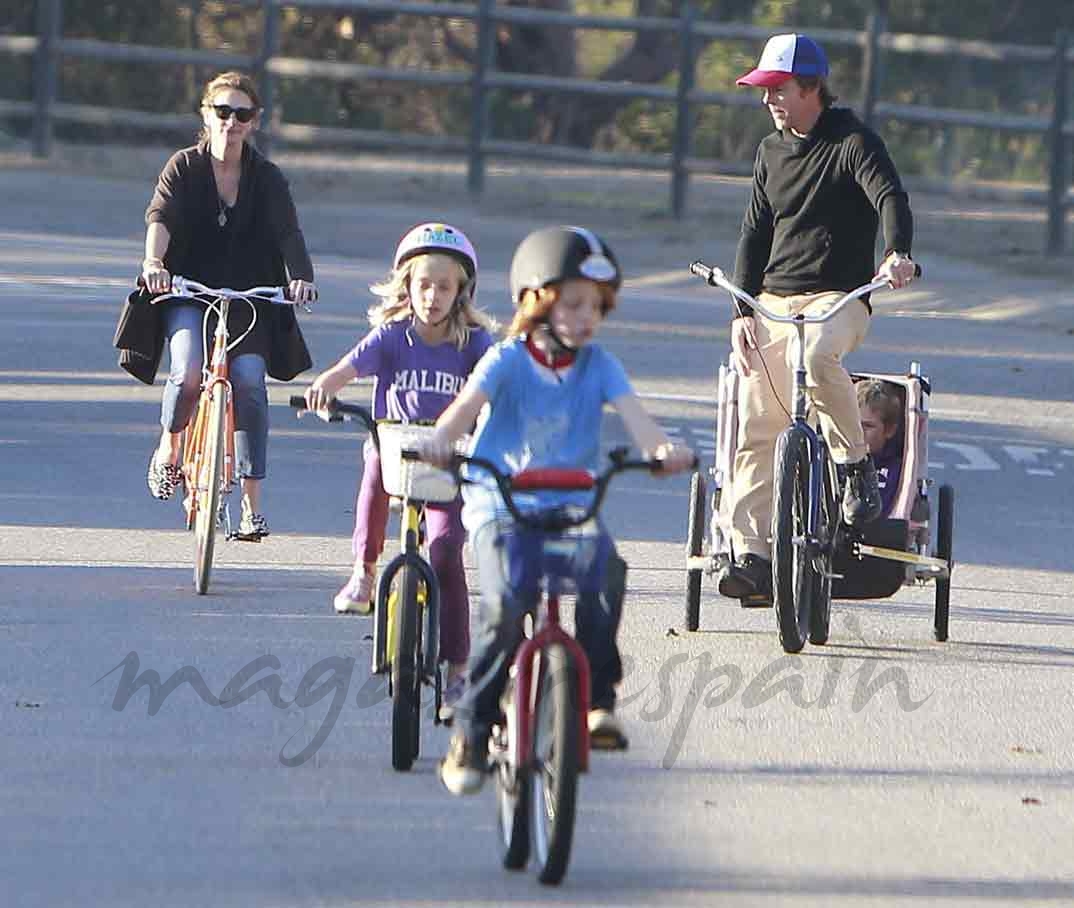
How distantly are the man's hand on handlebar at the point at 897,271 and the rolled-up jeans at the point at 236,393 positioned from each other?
2.53 meters

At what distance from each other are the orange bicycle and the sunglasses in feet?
1.99

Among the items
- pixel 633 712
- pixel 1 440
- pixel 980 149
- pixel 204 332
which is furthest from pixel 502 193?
pixel 633 712

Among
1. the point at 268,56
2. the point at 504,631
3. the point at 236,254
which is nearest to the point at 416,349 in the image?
the point at 504,631

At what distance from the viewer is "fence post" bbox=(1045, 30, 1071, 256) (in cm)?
2527

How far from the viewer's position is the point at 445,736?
26.0 feet

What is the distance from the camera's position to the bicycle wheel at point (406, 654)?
7129mm

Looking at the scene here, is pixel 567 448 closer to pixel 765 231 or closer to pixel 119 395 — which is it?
pixel 765 231

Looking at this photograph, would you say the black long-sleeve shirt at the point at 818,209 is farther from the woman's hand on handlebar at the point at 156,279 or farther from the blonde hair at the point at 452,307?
the woman's hand on handlebar at the point at 156,279

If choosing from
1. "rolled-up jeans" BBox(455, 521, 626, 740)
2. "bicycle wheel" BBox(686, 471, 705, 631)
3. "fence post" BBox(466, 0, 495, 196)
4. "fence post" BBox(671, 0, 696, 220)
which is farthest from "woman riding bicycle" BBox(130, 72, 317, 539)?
"fence post" BBox(466, 0, 495, 196)

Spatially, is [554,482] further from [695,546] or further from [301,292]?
[301,292]

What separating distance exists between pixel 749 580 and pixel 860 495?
1.53 feet

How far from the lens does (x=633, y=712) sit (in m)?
8.38

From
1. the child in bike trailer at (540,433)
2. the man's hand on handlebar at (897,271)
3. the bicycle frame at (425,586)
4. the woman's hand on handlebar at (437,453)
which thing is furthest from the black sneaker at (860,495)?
the woman's hand on handlebar at (437,453)

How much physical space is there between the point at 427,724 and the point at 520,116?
3191 centimetres
